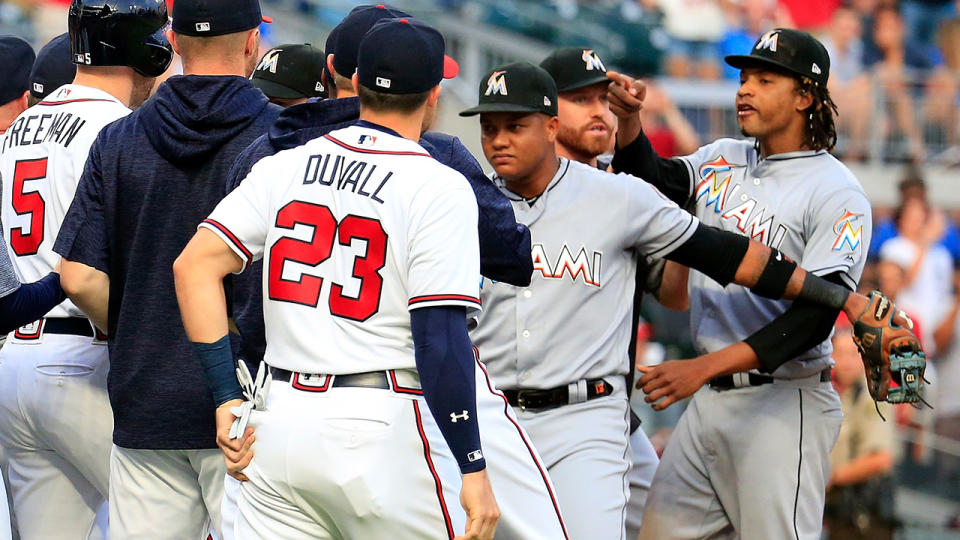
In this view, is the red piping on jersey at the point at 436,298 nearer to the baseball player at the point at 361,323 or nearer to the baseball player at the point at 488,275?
the baseball player at the point at 361,323

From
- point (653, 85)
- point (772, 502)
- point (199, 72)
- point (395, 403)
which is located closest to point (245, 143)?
point (199, 72)

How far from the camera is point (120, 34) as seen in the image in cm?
420

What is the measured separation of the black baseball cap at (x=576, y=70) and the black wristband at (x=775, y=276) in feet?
3.57

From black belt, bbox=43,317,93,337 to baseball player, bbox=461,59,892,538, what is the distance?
53.3 inches

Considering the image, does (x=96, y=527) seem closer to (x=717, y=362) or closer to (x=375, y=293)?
(x=375, y=293)

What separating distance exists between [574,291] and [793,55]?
49.4 inches

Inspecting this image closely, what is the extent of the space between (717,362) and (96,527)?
2.30 m

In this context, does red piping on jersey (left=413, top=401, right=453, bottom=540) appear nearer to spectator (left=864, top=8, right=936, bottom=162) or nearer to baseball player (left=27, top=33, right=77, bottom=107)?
baseball player (left=27, top=33, right=77, bottom=107)

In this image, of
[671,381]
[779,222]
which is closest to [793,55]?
[779,222]

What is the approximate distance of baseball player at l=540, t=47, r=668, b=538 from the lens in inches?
192

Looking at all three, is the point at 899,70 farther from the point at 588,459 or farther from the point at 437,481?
the point at 437,481

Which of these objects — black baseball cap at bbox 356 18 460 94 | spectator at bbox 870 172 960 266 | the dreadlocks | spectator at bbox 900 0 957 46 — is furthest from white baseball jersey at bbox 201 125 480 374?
Answer: spectator at bbox 900 0 957 46

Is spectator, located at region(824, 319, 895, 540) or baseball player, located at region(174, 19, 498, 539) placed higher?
baseball player, located at region(174, 19, 498, 539)

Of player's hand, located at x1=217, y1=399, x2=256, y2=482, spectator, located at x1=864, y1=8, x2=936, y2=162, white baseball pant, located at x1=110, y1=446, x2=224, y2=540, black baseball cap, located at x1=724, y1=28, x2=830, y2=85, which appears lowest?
spectator, located at x1=864, y1=8, x2=936, y2=162
